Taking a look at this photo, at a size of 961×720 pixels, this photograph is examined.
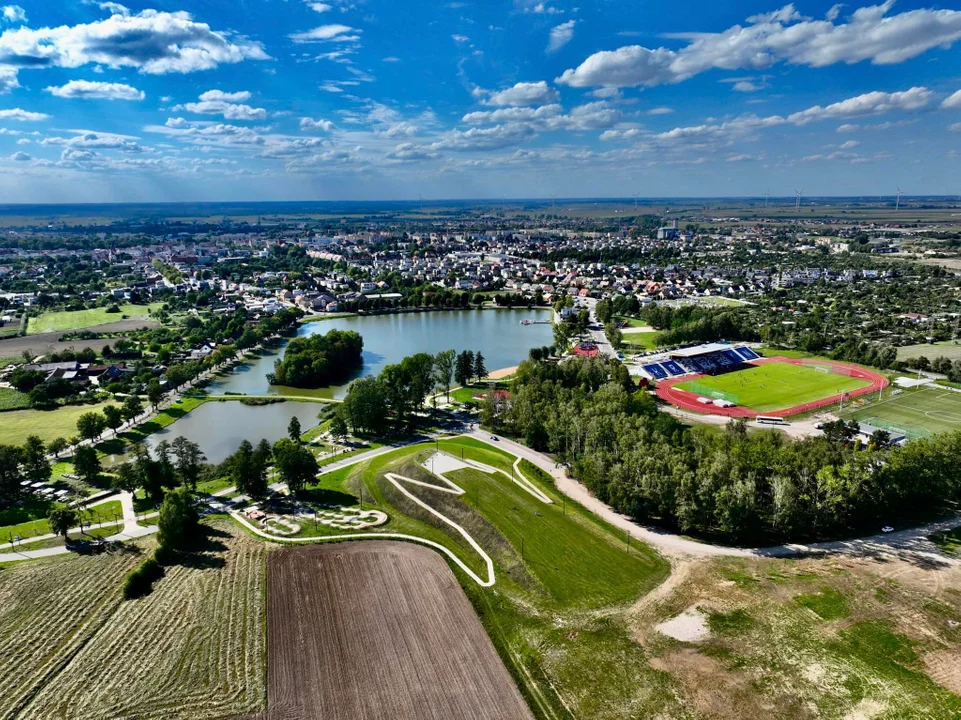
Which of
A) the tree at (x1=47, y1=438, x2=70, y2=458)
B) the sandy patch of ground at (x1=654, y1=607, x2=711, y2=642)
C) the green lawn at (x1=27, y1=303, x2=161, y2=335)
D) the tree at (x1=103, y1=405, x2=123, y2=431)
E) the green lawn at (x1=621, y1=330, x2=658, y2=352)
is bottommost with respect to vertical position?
the sandy patch of ground at (x1=654, y1=607, x2=711, y2=642)

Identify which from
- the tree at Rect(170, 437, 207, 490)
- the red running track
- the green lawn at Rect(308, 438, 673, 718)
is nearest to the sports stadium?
the red running track

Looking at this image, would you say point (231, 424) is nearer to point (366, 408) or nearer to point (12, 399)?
point (366, 408)

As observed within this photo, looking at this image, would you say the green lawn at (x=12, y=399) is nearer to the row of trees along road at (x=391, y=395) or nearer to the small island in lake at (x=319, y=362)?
the small island in lake at (x=319, y=362)

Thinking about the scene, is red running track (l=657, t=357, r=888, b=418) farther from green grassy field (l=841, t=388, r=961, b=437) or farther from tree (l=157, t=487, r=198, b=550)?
tree (l=157, t=487, r=198, b=550)

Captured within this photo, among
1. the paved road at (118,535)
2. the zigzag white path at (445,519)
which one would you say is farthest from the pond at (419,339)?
the paved road at (118,535)

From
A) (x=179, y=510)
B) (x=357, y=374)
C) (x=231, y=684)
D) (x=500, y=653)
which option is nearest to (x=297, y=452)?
(x=179, y=510)

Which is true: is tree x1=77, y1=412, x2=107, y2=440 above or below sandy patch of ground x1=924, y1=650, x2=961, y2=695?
above
